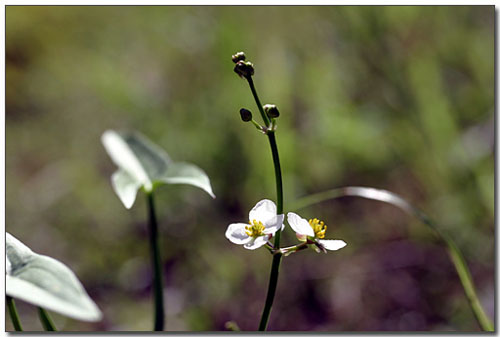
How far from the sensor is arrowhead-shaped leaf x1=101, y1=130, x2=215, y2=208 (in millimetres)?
838

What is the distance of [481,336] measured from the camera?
943 millimetres

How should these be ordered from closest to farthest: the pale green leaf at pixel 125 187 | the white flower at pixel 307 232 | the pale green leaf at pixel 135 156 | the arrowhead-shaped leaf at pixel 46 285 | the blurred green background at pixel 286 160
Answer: the arrowhead-shaped leaf at pixel 46 285
the white flower at pixel 307 232
the pale green leaf at pixel 125 187
the pale green leaf at pixel 135 156
the blurred green background at pixel 286 160

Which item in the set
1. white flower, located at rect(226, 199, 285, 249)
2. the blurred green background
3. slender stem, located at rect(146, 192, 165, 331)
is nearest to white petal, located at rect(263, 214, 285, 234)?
white flower, located at rect(226, 199, 285, 249)

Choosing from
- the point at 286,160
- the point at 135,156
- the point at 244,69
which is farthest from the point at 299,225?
the point at 286,160

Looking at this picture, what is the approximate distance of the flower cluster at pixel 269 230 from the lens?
2.07 feet

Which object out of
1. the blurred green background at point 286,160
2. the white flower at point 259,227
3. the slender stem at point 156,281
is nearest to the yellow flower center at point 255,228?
the white flower at point 259,227

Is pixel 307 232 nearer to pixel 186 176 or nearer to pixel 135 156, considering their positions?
pixel 186 176

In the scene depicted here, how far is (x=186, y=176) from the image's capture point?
2.88 feet

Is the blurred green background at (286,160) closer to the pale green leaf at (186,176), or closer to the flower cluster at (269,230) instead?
the pale green leaf at (186,176)

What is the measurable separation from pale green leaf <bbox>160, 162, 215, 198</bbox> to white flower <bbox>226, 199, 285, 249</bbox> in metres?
0.13

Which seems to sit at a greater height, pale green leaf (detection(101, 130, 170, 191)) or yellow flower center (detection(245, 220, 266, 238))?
pale green leaf (detection(101, 130, 170, 191))

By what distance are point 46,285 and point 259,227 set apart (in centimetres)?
25

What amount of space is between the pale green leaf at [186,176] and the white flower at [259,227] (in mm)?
134

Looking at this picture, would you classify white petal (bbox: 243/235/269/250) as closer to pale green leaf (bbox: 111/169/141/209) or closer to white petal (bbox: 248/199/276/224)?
white petal (bbox: 248/199/276/224)
